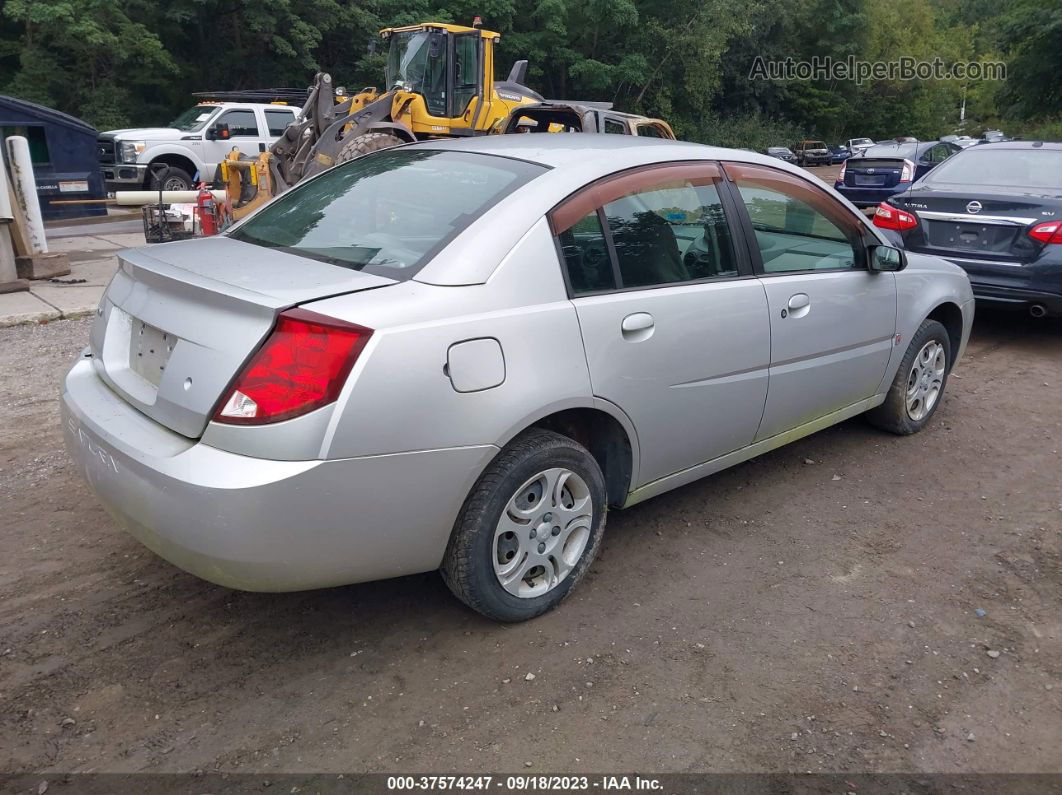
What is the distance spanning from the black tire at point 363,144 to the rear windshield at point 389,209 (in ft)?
27.5

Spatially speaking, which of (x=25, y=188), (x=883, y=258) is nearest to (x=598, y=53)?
(x=25, y=188)

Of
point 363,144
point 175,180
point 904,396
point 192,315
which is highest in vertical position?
point 363,144

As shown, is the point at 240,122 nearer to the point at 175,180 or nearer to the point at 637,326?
the point at 175,180

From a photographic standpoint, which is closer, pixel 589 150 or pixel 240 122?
pixel 589 150

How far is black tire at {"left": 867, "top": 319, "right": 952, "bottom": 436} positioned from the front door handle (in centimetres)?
221

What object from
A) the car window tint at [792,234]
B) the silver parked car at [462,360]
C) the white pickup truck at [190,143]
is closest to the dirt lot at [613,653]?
the silver parked car at [462,360]

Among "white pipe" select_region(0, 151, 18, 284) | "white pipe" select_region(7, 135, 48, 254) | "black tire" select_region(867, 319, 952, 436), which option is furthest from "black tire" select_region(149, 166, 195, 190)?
"black tire" select_region(867, 319, 952, 436)

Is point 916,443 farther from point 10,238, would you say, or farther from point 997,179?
point 10,238

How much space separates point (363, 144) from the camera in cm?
1207

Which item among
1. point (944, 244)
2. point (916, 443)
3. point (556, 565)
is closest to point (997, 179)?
point (944, 244)

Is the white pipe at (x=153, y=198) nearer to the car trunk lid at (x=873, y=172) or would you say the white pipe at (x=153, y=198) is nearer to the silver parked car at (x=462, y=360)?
the silver parked car at (x=462, y=360)

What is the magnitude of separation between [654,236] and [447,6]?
30.7m

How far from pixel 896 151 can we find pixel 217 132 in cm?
1383

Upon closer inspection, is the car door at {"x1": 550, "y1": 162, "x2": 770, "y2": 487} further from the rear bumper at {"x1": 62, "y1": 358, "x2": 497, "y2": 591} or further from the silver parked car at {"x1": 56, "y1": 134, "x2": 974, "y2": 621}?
the rear bumper at {"x1": 62, "y1": 358, "x2": 497, "y2": 591}
